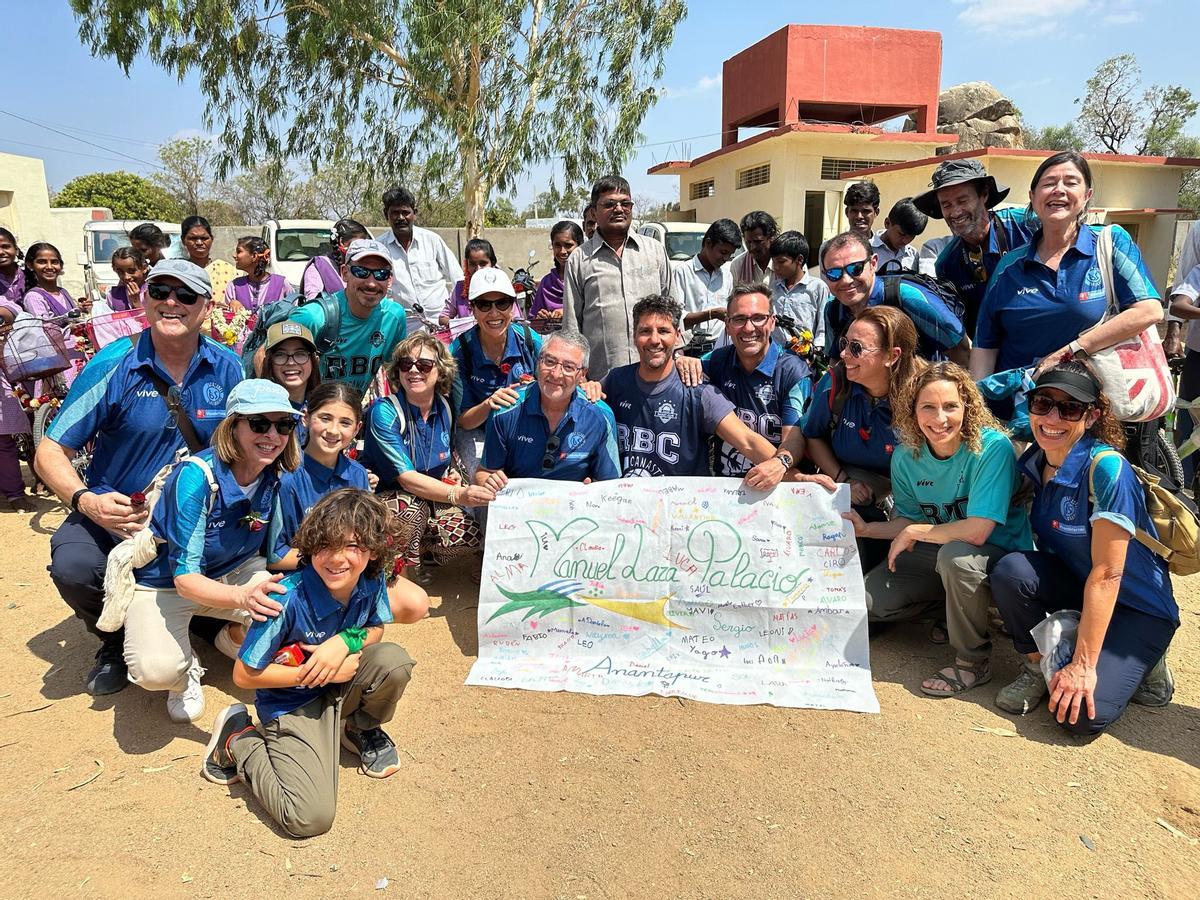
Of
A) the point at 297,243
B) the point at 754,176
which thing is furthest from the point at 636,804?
the point at 754,176

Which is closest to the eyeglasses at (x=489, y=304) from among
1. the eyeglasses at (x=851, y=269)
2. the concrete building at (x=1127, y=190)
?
the eyeglasses at (x=851, y=269)

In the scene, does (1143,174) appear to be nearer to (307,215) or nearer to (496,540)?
(496,540)

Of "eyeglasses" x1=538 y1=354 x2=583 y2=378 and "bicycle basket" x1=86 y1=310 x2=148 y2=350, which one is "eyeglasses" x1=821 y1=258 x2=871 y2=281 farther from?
"bicycle basket" x1=86 y1=310 x2=148 y2=350

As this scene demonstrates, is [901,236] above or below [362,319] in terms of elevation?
above

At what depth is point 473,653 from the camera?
4293 mm

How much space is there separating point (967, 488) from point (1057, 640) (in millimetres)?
779

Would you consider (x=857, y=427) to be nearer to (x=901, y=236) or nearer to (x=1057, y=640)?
(x=1057, y=640)

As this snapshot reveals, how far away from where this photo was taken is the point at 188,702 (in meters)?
3.71

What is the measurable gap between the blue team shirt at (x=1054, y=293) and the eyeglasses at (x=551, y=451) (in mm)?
2339

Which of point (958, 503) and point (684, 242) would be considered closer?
point (958, 503)

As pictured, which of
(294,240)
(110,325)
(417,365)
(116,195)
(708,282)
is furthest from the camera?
(116,195)

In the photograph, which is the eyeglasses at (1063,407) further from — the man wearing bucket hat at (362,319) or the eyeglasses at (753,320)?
the man wearing bucket hat at (362,319)

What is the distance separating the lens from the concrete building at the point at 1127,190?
19.1 metres

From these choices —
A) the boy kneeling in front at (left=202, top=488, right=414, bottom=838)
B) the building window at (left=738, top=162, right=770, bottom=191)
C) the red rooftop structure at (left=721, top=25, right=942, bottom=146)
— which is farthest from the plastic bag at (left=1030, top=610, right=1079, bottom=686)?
the red rooftop structure at (left=721, top=25, right=942, bottom=146)
